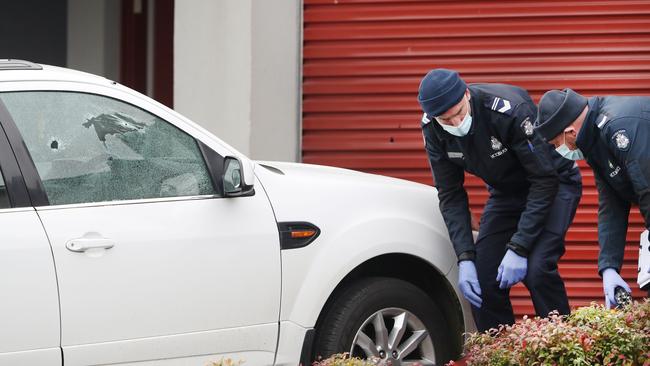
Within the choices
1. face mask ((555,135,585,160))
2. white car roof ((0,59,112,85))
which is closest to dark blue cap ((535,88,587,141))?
face mask ((555,135,585,160))

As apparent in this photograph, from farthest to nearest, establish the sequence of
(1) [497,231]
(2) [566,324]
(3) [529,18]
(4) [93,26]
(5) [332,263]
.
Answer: (4) [93,26], (3) [529,18], (1) [497,231], (5) [332,263], (2) [566,324]

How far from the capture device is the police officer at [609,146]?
506 centimetres

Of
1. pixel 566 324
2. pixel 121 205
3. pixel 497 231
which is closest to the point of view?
pixel 566 324

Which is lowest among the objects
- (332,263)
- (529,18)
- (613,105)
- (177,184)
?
(332,263)

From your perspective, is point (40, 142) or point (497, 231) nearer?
point (40, 142)

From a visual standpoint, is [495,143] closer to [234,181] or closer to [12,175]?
[234,181]

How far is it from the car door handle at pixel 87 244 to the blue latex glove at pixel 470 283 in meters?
1.83

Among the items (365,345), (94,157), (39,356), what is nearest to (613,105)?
(365,345)

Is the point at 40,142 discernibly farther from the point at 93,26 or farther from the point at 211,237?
the point at 93,26

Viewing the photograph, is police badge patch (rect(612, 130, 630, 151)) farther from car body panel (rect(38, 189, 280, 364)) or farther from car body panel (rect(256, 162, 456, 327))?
car body panel (rect(38, 189, 280, 364))

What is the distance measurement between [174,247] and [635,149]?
2.01 m

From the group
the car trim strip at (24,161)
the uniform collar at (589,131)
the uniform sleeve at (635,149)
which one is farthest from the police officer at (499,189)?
the car trim strip at (24,161)

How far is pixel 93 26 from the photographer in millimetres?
10320

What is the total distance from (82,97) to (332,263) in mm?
1346
